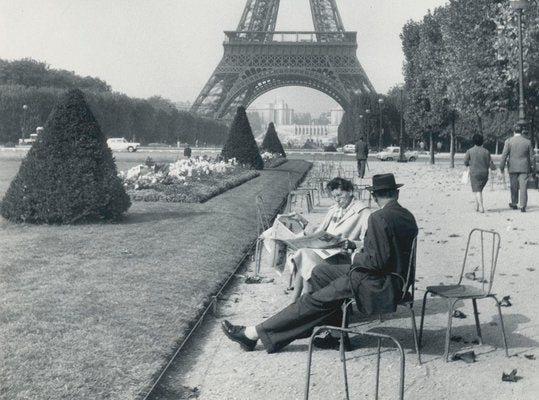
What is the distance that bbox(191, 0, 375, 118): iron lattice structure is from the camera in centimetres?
6919

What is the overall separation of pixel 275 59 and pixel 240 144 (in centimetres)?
4474

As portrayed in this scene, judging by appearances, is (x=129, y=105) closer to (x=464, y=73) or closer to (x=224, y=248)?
(x=464, y=73)

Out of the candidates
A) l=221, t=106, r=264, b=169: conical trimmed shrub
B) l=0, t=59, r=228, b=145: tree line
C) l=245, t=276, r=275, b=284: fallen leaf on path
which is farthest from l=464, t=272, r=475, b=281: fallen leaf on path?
l=0, t=59, r=228, b=145: tree line

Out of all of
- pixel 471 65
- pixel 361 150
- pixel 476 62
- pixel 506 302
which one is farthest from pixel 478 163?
pixel 361 150

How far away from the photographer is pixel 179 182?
18.3 metres

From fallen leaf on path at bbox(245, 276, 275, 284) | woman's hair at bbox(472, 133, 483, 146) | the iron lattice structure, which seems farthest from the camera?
the iron lattice structure

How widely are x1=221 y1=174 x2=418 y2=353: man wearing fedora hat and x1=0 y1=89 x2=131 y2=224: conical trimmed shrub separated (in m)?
6.46

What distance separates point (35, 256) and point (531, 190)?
16.0m

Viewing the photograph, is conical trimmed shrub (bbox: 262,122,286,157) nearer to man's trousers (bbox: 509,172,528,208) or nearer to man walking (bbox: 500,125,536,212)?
man's trousers (bbox: 509,172,528,208)

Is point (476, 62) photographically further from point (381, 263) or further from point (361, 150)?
point (381, 263)

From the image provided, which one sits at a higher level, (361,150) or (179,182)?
(361,150)

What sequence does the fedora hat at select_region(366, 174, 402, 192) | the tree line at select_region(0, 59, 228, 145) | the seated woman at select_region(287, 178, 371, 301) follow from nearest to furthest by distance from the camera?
the fedora hat at select_region(366, 174, 402, 192), the seated woman at select_region(287, 178, 371, 301), the tree line at select_region(0, 59, 228, 145)

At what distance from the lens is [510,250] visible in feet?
33.5

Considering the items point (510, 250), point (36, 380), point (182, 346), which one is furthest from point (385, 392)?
point (510, 250)
